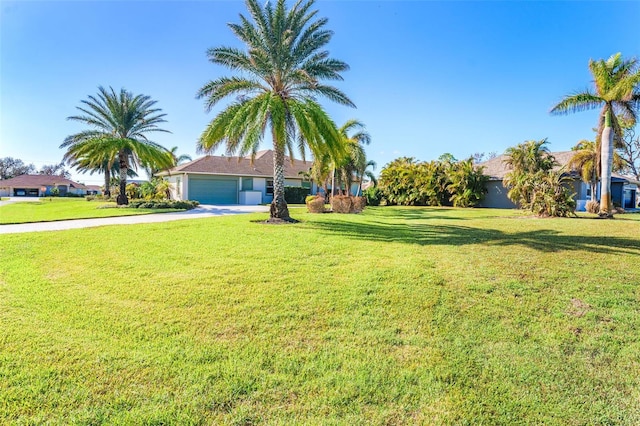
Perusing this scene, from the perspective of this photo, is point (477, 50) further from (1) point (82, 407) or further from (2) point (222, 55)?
(1) point (82, 407)

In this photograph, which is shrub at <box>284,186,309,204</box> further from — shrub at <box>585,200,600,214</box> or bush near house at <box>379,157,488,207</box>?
shrub at <box>585,200,600,214</box>

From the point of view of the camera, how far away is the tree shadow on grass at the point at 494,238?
8594 mm

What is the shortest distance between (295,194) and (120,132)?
50.8 feet

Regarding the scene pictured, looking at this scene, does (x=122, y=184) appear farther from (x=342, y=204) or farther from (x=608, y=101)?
(x=608, y=101)

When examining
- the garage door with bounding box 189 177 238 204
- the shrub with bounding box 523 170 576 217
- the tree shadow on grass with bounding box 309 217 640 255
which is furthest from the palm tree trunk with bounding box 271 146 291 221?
the garage door with bounding box 189 177 238 204

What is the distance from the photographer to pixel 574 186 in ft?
88.2

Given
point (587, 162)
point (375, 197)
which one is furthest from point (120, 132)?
point (587, 162)

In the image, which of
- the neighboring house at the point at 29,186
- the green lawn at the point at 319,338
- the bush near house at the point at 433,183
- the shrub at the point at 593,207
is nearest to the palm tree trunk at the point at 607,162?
the shrub at the point at 593,207

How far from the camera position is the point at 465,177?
2956 centimetres

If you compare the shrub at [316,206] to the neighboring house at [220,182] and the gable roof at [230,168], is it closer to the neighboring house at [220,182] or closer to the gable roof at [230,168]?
the gable roof at [230,168]

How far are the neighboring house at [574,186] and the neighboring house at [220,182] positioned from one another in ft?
55.8

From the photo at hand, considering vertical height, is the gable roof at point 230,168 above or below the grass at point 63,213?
above

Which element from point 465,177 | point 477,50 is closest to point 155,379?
point 477,50

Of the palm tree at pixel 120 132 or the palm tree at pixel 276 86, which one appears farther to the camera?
the palm tree at pixel 120 132
